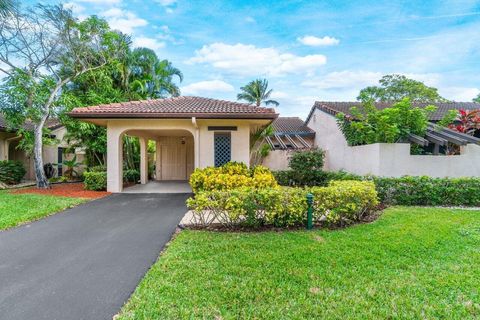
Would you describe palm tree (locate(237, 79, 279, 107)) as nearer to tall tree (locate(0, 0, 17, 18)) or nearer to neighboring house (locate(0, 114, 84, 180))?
neighboring house (locate(0, 114, 84, 180))

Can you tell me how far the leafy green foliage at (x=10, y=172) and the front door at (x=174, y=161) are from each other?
7.93 meters

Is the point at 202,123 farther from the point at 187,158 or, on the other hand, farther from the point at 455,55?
the point at 455,55

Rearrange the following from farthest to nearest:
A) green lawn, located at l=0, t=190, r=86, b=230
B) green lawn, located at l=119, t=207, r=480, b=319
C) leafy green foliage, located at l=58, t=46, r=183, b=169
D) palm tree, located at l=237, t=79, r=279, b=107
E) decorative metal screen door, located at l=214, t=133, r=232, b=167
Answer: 1. palm tree, located at l=237, t=79, r=279, b=107
2. leafy green foliage, located at l=58, t=46, r=183, b=169
3. decorative metal screen door, located at l=214, t=133, r=232, b=167
4. green lawn, located at l=0, t=190, r=86, b=230
5. green lawn, located at l=119, t=207, r=480, b=319

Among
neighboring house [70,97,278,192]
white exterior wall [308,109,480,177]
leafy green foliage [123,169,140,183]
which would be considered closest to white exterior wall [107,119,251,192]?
neighboring house [70,97,278,192]

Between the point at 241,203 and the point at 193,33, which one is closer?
the point at 241,203

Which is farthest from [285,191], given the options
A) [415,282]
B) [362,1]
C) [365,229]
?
[362,1]

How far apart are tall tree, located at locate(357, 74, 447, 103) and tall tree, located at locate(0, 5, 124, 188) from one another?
28.2 metres

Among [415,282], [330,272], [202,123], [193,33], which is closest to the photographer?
[415,282]

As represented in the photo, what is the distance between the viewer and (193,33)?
1359 cm

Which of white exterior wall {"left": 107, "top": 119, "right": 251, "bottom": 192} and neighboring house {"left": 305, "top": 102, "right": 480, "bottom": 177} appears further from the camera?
white exterior wall {"left": 107, "top": 119, "right": 251, "bottom": 192}

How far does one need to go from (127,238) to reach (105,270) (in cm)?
157

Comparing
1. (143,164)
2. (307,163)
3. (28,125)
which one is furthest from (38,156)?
(307,163)

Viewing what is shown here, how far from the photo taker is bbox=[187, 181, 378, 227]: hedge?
6.08 m

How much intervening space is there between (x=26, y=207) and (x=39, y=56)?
8918 mm
